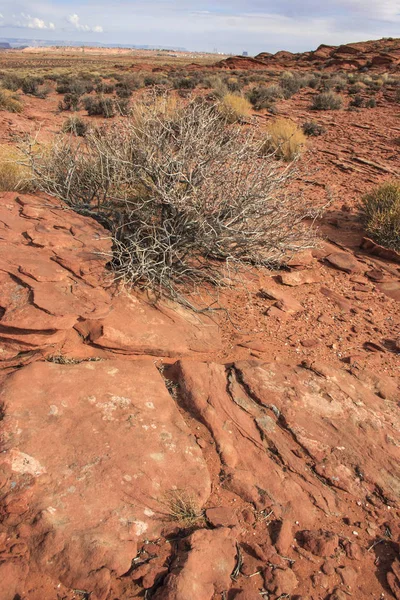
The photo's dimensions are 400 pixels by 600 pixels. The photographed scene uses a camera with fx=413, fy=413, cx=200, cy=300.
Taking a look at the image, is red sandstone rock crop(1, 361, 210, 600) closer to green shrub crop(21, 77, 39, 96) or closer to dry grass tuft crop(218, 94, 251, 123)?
dry grass tuft crop(218, 94, 251, 123)

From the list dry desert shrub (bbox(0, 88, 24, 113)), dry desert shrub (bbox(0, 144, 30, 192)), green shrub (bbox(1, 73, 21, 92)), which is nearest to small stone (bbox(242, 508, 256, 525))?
dry desert shrub (bbox(0, 144, 30, 192))

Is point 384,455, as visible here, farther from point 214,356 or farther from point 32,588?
point 32,588

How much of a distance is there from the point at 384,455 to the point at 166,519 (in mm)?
1471

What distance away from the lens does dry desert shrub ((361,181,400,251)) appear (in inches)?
233

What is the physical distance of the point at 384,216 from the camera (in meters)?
6.04

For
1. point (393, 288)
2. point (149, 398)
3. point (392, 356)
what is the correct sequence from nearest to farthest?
point (149, 398)
point (392, 356)
point (393, 288)

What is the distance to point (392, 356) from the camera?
371 cm

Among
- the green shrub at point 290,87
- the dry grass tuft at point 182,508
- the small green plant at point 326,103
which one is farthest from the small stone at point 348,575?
the green shrub at point 290,87

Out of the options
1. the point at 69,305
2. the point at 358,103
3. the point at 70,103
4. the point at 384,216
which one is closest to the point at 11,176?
the point at 69,305

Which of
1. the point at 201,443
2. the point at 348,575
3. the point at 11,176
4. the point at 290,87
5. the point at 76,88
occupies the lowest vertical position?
the point at 348,575

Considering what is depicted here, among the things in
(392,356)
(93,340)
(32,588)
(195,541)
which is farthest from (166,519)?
(392,356)

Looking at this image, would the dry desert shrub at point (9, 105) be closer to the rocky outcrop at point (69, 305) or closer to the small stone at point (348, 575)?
the rocky outcrop at point (69, 305)

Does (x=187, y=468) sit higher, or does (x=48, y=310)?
(x=48, y=310)

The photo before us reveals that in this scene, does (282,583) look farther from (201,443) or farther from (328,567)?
(201,443)
